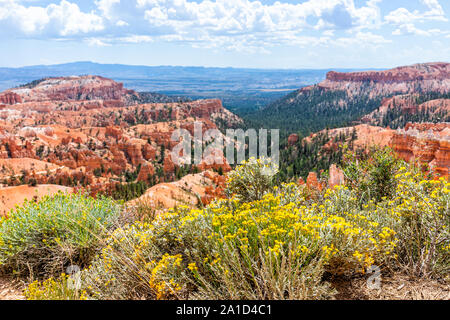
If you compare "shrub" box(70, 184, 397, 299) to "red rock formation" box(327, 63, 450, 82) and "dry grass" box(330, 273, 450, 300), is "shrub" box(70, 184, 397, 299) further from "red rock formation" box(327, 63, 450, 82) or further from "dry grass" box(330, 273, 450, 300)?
"red rock formation" box(327, 63, 450, 82)

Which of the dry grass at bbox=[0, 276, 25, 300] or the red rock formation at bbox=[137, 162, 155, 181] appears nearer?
the dry grass at bbox=[0, 276, 25, 300]

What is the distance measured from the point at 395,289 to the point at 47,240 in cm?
535

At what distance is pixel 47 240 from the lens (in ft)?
17.0

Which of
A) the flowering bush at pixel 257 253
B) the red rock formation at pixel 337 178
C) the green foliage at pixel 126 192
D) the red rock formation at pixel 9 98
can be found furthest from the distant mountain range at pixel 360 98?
the flowering bush at pixel 257 253

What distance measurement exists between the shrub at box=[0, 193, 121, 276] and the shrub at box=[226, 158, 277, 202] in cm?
294

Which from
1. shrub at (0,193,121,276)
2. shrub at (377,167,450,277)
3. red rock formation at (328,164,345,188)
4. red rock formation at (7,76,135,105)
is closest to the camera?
shrub at (377,167,450,277)

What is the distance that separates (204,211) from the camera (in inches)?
181

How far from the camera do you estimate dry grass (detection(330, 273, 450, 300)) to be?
11.7ft

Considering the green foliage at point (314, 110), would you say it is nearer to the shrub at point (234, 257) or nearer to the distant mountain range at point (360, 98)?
the distant mountain range at point (360, 98)

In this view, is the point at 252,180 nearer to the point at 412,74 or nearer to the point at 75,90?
the point at 75,90

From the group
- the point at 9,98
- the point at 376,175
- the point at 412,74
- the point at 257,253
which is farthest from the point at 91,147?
the point at 412,74

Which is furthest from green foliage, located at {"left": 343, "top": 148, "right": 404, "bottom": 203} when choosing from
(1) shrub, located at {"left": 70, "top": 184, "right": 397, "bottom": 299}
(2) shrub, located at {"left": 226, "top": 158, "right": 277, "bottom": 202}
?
(1) shrub, located at {"left": 70, "top": 184, "right": 397, "bottom": 299}

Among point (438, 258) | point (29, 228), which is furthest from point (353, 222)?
point (29, 228)

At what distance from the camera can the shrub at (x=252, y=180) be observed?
7.02 metres
